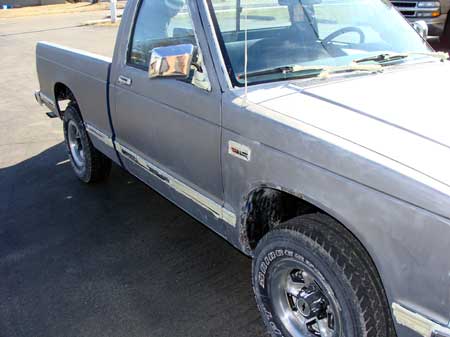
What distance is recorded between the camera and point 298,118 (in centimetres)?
240

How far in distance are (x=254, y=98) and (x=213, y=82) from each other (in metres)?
0.30

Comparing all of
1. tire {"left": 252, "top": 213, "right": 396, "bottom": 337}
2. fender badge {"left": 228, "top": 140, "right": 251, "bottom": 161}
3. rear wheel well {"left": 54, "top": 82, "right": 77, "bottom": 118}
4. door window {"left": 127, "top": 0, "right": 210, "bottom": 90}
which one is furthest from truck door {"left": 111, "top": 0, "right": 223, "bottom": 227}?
rear wheel well {"left": 54, "top": 82, "right": 77, "bottom": 118}

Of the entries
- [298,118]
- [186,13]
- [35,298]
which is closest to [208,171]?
[298,118]

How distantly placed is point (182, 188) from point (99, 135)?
4.69 ft

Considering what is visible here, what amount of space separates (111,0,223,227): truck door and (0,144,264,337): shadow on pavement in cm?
56

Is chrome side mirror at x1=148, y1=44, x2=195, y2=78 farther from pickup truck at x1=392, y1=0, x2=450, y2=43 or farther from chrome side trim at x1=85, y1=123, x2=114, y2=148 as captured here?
pickup truck at x1=392, y1=0, x2=450, y2=43

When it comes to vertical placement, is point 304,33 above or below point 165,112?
above

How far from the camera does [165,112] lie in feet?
10.7

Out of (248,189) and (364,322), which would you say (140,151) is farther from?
(364,322)

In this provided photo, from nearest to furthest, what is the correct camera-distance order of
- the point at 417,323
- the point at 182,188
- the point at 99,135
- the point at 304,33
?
the point at 417,323 → the point at 304,33 → the point at 182,188 → the point at 99,135

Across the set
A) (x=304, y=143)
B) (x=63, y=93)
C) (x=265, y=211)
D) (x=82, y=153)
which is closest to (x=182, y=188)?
(x=265, y=211)

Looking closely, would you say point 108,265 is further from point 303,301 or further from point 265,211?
point 303,301

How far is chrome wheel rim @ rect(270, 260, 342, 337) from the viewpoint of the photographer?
236cm

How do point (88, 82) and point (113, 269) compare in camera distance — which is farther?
point (88, 82)
